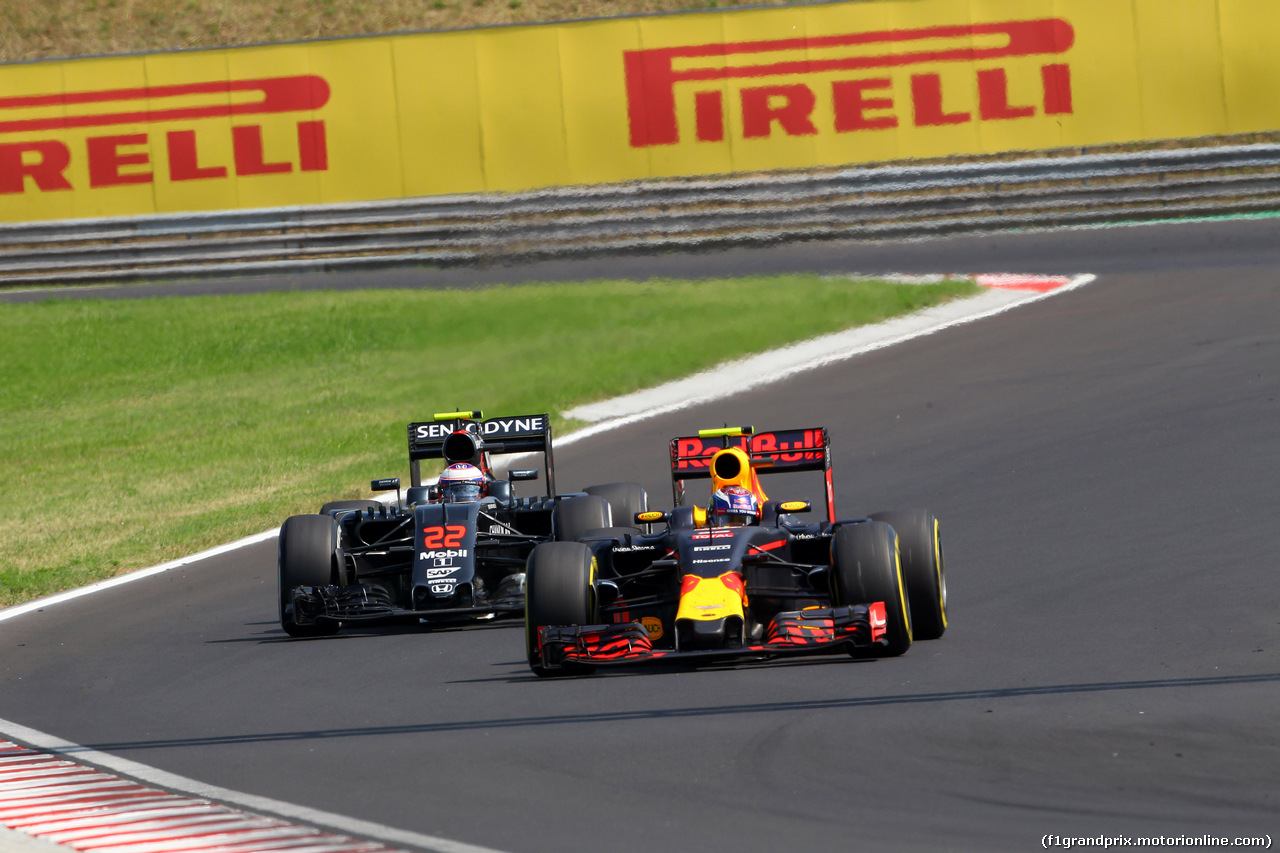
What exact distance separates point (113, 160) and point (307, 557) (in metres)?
15.5

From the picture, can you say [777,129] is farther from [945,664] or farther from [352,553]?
[945,664]

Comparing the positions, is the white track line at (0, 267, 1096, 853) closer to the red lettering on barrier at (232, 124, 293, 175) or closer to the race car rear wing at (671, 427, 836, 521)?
the race car rear wing at (671, 427, 836, 521)

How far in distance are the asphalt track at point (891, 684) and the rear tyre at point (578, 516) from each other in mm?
986

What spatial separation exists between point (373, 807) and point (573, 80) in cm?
1973

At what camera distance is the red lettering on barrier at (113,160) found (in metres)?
26.1

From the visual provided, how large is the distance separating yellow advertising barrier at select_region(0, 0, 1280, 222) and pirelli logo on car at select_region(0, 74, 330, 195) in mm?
29

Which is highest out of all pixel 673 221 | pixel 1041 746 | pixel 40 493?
pixel 673 221

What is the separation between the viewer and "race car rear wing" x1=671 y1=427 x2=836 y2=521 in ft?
37.3

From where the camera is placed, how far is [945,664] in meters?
9.47

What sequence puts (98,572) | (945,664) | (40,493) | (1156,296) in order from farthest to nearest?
(1156,296)
(40,493)
(98,572)
(945,664)

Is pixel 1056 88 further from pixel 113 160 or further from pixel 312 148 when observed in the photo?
pixel 113 160

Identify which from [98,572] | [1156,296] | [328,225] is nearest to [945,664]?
[98,572]

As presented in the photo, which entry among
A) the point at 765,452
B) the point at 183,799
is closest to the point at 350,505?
the point at 765,452

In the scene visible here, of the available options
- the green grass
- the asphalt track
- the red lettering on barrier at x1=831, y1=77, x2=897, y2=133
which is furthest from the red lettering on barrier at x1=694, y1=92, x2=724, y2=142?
the asphalt track
